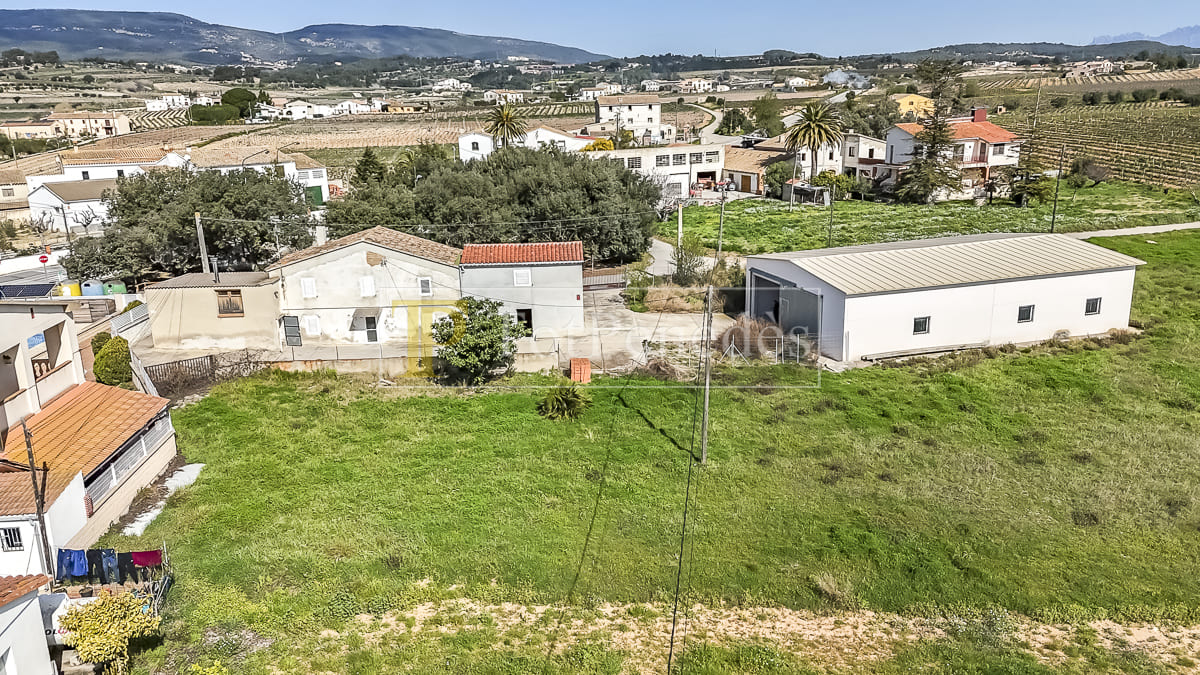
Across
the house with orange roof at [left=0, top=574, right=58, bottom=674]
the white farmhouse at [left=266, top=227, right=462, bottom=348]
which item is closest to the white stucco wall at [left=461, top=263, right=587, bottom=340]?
the white farmhouse at [left=266, top=227, right=462, bottom=348]

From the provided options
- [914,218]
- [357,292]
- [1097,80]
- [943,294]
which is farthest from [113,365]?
[1097,80]

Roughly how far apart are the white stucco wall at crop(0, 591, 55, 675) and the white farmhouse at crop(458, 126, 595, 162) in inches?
2068

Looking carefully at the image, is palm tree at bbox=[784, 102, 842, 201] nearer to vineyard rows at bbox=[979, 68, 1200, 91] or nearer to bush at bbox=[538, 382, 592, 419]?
bush at bbox=[538, 382, 592, 419]

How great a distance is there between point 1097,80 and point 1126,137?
3326 inches

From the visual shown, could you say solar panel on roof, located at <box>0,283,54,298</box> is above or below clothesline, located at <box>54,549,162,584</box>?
above

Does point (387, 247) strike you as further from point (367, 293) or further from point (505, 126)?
point (505, 126)

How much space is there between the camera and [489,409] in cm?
2062

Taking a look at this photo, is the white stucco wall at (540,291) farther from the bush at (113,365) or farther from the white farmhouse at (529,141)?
the white farmhouse at (529,141)

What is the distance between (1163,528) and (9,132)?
113 meters

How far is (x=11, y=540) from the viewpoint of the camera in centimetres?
1314

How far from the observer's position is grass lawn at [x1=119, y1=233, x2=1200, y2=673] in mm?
12477

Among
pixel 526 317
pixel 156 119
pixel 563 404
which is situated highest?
pixel 156 119

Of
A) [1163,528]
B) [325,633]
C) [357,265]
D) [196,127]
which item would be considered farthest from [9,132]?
[1163,528]

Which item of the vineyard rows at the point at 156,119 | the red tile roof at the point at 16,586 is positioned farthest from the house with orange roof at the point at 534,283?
the vineyard rows at the point at 156,119
